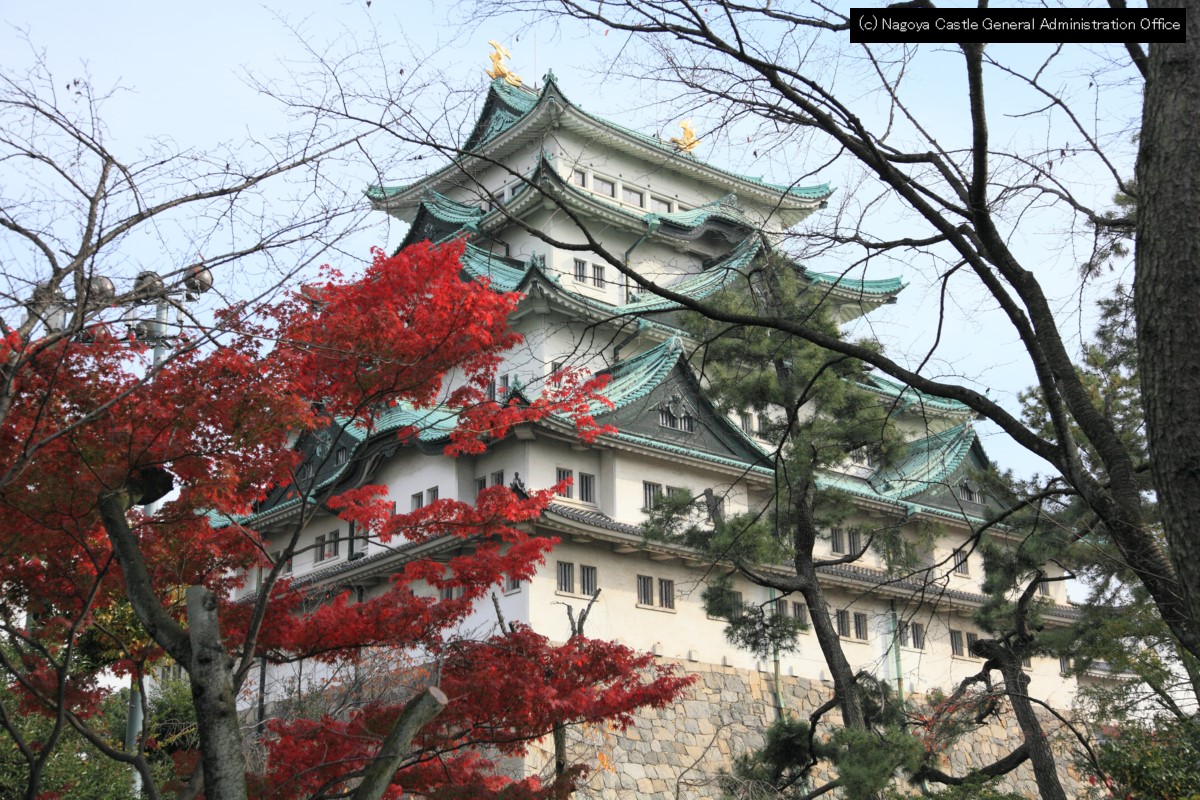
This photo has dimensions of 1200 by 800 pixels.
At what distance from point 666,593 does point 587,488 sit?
3.14m

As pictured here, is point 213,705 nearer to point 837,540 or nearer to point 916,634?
point 837,540

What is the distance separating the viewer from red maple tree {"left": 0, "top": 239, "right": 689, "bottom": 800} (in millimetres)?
7539

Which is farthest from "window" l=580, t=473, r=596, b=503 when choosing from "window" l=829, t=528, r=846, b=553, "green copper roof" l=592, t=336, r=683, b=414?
"window" l=829, t=528, r=846, b=553

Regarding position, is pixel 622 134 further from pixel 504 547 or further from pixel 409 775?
pixel 409 775

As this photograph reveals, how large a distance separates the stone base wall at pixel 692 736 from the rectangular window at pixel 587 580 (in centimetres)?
274

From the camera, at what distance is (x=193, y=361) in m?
9.59

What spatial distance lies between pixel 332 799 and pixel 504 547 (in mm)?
18598

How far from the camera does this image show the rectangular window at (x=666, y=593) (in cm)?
2797

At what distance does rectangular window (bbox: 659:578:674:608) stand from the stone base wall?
146 cm

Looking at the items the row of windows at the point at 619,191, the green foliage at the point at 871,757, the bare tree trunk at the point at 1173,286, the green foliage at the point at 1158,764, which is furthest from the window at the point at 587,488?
the bare tree trunk at the point at 1173,286

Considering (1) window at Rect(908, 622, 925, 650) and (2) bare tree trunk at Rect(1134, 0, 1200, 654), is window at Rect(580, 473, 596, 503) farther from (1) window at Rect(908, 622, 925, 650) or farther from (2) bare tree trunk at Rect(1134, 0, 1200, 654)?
(2) bare tree trunk at Rect(1134, 0, 1200, 654)

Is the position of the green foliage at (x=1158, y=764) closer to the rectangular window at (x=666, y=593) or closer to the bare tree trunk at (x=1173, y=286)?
the bare tree trunk at (x=1173, y=286)

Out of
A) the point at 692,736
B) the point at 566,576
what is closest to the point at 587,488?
the point at 566,576

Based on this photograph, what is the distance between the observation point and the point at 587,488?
2822cm
